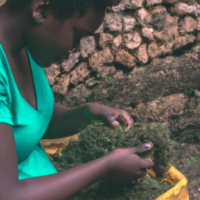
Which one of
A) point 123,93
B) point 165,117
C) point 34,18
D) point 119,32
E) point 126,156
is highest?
point 34,18

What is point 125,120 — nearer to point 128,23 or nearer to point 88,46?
point 88,46

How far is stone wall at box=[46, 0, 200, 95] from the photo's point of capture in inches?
125

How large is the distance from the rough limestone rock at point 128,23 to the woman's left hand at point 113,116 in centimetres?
207

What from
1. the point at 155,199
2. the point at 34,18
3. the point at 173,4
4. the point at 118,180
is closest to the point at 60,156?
the point at 118,180

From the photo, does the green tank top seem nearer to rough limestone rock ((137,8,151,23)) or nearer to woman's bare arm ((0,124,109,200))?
woman's bare arm ((0,124,109,200))

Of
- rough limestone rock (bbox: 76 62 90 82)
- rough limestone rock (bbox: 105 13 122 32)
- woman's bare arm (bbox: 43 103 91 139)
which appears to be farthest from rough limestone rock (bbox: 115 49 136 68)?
woman's bare arm (bbox: 43 103 91 139)

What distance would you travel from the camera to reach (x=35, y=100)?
1356 mm

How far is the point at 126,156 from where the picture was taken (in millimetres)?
1161

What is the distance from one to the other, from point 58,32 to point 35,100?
1.38 feet

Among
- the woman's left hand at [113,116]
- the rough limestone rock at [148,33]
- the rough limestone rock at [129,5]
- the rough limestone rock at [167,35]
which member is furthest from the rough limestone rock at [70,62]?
the woman's left hand at [113,116]

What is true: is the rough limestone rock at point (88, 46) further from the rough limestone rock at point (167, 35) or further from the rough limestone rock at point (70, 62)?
the rough limestone rock at point (167, 35)

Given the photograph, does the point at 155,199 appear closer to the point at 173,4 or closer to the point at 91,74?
the point at 91,74

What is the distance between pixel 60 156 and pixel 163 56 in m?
2.38

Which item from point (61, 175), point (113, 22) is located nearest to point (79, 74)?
point (113, 22)
